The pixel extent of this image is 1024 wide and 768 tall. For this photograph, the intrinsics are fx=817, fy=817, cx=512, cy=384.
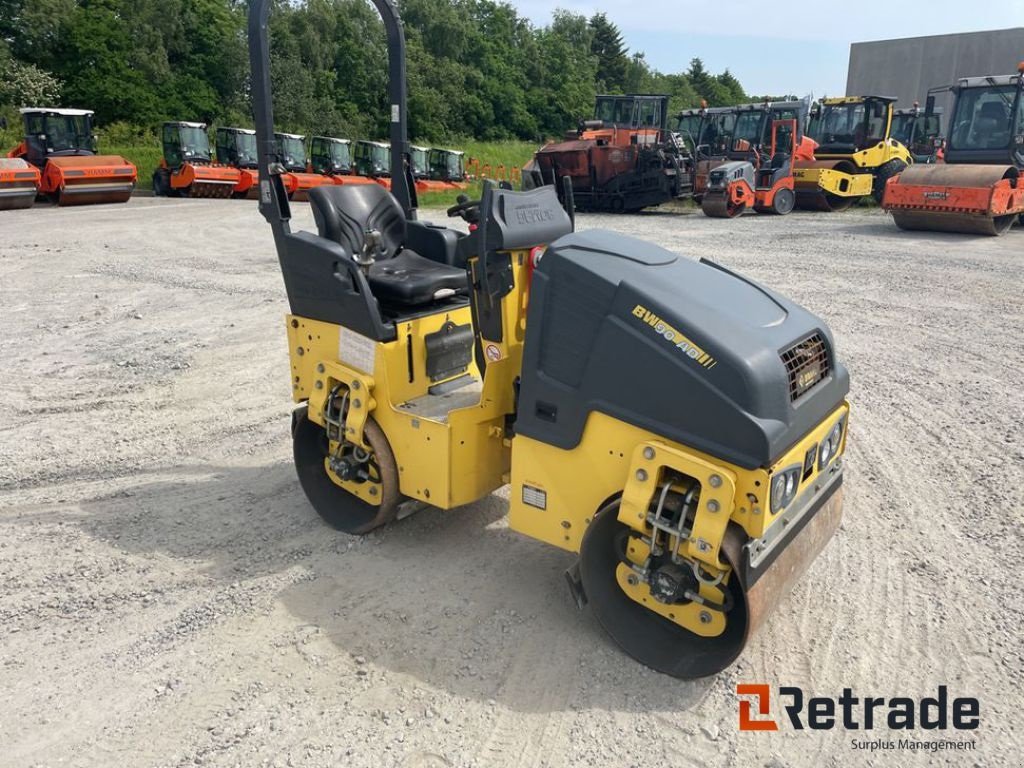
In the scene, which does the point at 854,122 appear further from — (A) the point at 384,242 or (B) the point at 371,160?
(A) the point at 384,242

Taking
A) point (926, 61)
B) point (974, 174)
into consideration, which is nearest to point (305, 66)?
point (926, 61)

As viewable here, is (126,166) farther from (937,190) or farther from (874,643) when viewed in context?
(874,643)

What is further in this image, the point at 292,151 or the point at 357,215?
the point at 292,151

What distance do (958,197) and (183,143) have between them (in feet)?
63.7

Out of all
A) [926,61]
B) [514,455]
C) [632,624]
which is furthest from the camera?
[926,61]

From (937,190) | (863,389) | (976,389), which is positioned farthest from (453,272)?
(937,190)

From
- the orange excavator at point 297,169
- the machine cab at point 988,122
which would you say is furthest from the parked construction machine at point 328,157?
the machine cab at point 988,122

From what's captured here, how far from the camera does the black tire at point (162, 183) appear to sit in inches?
915

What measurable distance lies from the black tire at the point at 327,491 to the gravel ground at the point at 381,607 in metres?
0.13

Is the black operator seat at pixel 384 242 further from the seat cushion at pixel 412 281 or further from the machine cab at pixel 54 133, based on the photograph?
the machine cab at pixel 54 133

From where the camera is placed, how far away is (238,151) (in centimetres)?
2412

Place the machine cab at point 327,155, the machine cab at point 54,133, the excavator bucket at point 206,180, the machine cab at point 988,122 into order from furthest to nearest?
1. the machine cab at point 327,155
2. the excavator bucket at point 206,180
3. the machine cab at point 54,133
4. the machine cab at point 988,122

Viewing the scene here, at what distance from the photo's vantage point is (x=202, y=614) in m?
3.37

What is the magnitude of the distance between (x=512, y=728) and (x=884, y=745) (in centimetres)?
125
